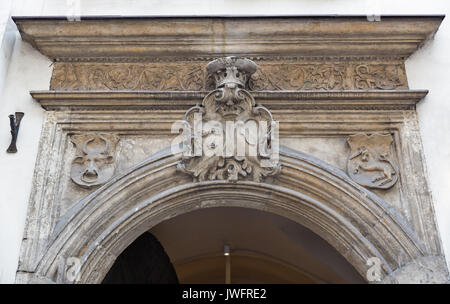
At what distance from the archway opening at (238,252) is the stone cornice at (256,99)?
127cm

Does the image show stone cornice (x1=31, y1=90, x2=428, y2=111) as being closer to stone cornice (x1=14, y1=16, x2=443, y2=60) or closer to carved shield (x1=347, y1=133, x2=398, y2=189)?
carved shield (x1=347, y1=133, x2=398, y2=189)

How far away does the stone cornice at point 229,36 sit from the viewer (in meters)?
4.08

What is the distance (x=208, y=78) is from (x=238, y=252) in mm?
2317

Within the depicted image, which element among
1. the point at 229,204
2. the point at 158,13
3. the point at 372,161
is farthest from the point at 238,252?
the point at 158,13

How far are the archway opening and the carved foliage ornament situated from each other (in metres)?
1.23

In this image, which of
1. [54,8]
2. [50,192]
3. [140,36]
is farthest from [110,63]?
[50,192]

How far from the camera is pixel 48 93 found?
402 centimetres

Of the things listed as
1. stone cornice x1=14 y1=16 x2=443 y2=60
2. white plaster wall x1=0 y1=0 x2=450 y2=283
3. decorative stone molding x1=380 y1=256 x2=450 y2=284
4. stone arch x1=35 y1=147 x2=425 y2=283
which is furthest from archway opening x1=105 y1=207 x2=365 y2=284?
decorative stone molding x1=380 y1=256 x2=450 y2=284

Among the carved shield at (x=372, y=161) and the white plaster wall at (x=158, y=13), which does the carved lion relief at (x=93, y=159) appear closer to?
the white plaster wall at (x=158, y=13)

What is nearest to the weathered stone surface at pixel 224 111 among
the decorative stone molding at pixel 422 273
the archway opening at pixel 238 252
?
the decorative stone molding at pixel 422 273

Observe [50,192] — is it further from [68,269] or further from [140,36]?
[140,36]

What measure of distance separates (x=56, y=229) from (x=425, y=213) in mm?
2341
